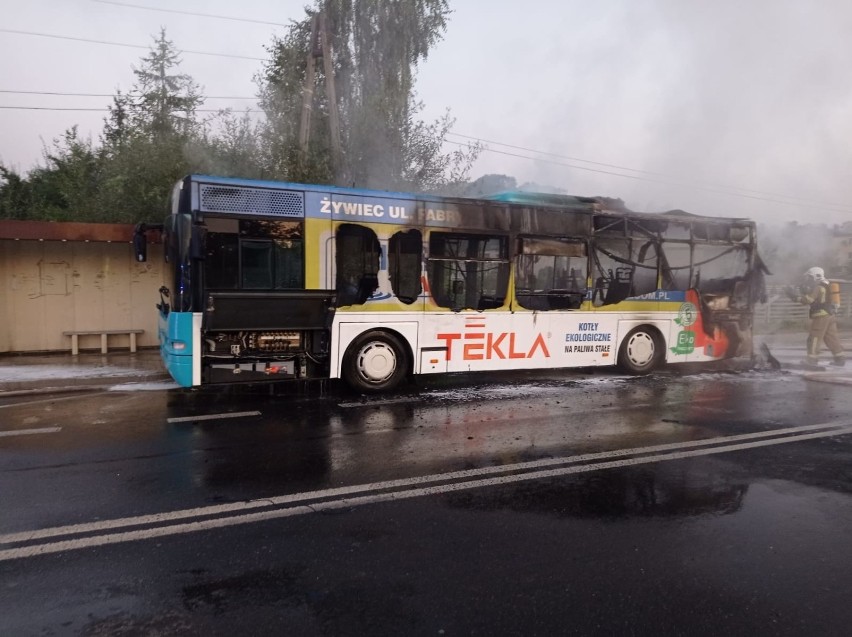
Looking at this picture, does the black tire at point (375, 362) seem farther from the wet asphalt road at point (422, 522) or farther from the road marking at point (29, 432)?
the road marking at point (29, 432)

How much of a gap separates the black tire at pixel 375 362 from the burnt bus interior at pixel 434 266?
382 millimetres

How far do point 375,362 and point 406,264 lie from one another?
4.68 feet

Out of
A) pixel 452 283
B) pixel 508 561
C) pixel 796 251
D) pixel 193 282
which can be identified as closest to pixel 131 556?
pixel 508 561

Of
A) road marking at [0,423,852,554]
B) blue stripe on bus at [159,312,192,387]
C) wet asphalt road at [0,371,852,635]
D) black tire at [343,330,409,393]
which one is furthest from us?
black tire at [343,330,409,393]

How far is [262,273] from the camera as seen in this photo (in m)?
7.34

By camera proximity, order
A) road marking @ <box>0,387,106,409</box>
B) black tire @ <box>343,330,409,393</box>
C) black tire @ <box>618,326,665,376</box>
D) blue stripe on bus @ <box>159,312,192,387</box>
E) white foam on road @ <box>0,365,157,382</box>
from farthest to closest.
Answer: black tire @ <box>618,326,665,376</box> → white foam on road @ <box>0,365,157,382</box> → black tire @ <box>343,330,409,393</box> → road marking @ <box>0,387,106,409</box> → blue stripe on bus @ <box>159,312,192,387</box>

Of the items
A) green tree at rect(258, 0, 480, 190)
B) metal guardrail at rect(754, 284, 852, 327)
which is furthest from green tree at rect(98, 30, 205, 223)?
metal guardrail at rect(754, 284, 852, 327)

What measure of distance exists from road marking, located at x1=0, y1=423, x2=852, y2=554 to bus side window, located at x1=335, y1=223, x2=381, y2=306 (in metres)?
3.58

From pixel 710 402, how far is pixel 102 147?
51.6ft

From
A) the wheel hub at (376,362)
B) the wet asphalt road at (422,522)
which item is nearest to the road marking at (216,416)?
the wet asphalt road at (422,522)

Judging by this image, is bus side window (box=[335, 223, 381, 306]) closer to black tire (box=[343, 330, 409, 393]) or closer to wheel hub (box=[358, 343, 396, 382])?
black tire (box=[343, 330, 409, 393])

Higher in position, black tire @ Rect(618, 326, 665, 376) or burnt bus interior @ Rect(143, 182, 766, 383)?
burnt bus interior @ Rect(143, 182, 766, 383)

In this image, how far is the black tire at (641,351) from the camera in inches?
387

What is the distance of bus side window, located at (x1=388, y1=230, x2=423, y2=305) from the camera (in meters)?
8.09
